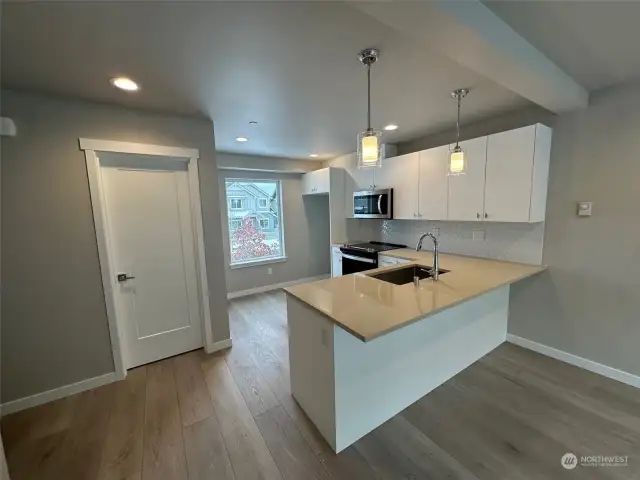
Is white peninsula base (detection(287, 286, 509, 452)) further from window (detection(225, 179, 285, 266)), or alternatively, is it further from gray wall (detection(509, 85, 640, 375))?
window (detection(225, 179, 285, 266))

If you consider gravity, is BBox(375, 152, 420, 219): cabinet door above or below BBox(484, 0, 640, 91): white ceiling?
below

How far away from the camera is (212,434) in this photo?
1902mm

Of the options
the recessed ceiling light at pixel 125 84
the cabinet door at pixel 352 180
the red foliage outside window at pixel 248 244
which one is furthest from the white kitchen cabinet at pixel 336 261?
the recessed ceiling light at pixel 125 84

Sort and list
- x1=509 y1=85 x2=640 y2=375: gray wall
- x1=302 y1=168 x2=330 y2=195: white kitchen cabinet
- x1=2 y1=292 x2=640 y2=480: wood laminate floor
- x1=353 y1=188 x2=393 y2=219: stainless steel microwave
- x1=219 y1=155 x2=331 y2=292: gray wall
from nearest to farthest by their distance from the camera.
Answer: x1=2 y1=292 x2=640 y2=480: wood laminate floor
x1=509 y1=85 x2=640 y2=375: gray wall
x1=353 y1=188 x2=393 y2=219: stainless steel microwave
x1=302 y1=168 x2=330 y2=195: white kitchen cabinet
x1=219 y1=155 x2=331 y2=292: gray wall

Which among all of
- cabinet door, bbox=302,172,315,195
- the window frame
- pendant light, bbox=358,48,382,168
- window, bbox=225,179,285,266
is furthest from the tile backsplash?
the window frame

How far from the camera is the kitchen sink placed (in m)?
2.65

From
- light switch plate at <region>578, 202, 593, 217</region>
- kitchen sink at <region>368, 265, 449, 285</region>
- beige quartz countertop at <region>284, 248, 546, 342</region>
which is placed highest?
light switch plate at <region>578, 202, 593, 217</region>

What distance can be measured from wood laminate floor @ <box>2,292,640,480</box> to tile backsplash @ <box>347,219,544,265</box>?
110 cm

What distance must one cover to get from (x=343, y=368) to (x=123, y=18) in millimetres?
2174

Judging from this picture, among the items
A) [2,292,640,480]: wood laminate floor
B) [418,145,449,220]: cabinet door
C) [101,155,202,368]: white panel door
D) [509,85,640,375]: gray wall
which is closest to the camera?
[2,292,640,480]: wood laminate floor

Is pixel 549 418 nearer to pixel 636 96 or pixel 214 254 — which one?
pixel 636 96

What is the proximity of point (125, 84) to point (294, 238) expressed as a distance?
3.77 metres

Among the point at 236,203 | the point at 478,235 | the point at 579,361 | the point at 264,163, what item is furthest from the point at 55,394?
the point at 579,361

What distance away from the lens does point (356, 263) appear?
13.3 feet
